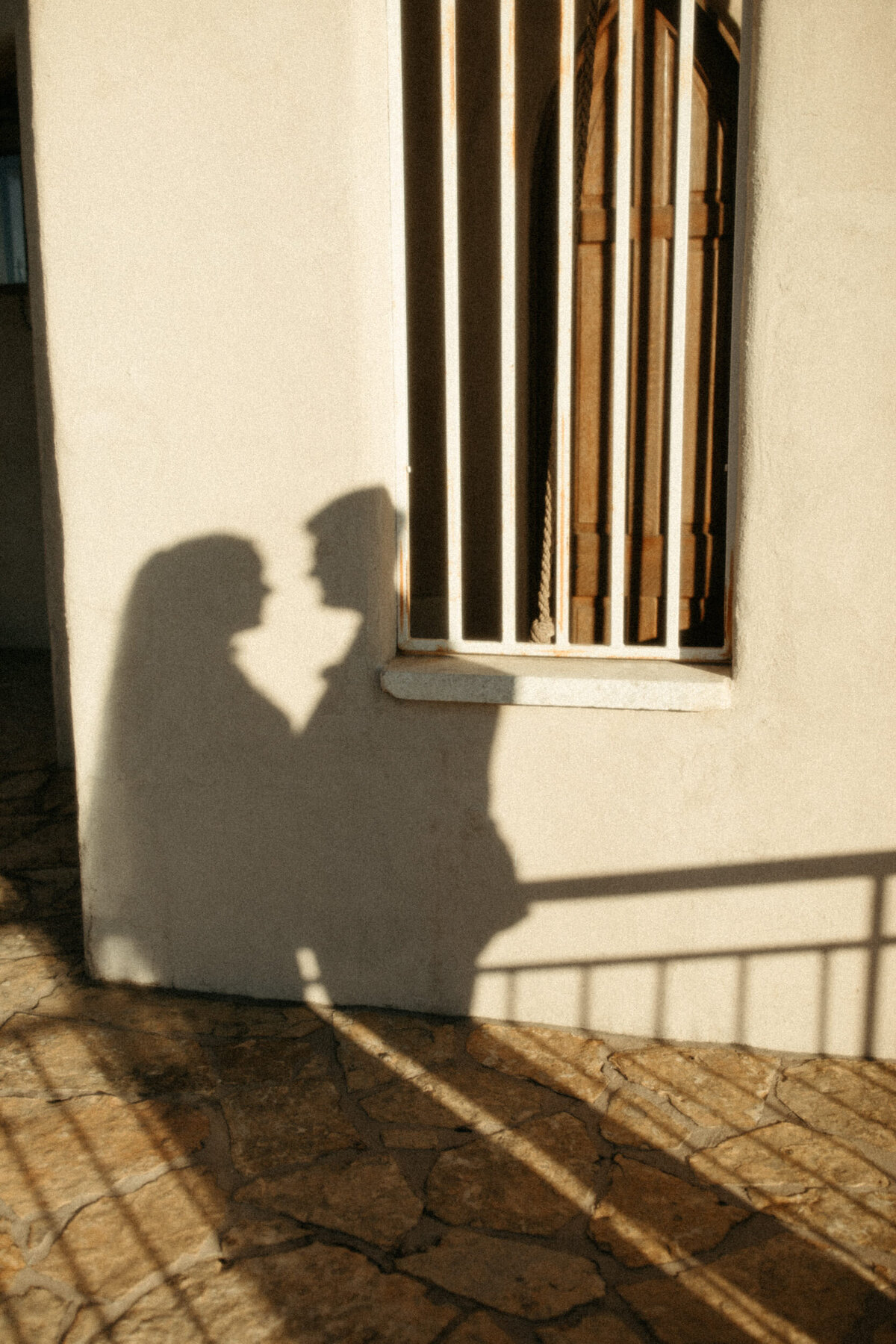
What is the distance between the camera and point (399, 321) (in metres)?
3.49

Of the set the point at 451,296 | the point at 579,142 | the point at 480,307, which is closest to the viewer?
the point at 451,296

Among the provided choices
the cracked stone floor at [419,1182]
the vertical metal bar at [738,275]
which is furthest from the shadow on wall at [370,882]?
the vertical metal bar at [738,275]

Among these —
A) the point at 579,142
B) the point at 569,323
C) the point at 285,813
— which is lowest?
the point at 285,813

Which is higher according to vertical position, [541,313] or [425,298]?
[425,298]

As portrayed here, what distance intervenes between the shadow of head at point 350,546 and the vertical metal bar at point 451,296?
0.25 meters

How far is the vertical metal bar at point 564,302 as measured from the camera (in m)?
3.26

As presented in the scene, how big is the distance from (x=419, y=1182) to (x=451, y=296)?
2681 mm

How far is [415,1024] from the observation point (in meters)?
3.63

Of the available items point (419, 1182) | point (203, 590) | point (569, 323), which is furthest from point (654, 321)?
point (419, 1182)

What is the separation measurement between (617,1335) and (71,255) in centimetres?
350

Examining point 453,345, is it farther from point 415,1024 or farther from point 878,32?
point 415,1024

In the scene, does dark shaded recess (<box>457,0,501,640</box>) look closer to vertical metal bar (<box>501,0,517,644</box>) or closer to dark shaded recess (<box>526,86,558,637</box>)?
dark shaded recess (<box>526,86,558,637</box>)

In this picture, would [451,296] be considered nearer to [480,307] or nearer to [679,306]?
[679,306]

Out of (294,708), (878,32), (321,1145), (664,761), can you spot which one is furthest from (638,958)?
(878,32)
